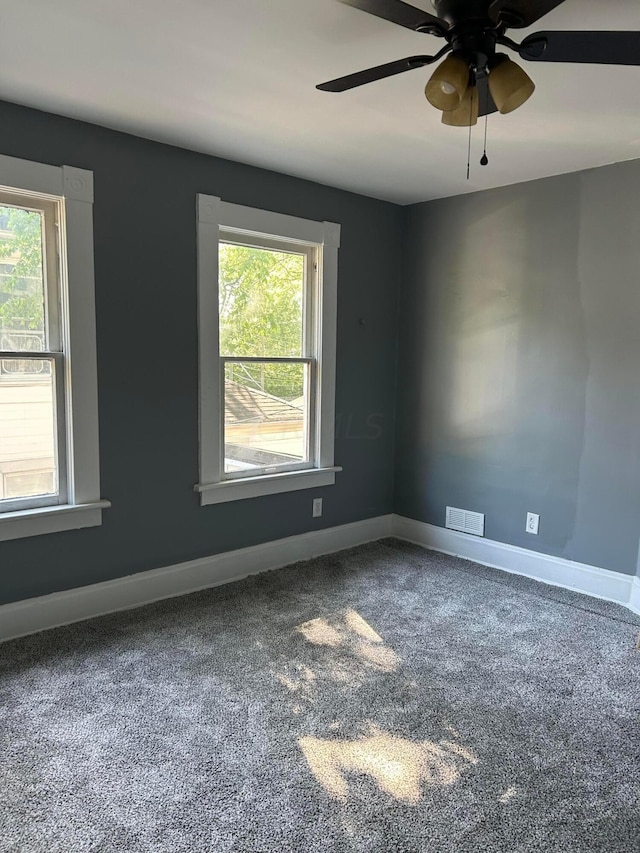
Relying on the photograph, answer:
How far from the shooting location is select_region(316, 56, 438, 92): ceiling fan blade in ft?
5.47

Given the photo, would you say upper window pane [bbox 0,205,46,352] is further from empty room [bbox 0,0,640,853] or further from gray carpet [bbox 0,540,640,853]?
gray carpet [bbox 0,540,640,853]

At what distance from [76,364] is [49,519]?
0.74 m

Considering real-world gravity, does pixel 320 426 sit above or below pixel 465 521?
above

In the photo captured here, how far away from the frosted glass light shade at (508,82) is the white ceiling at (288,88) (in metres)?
0.33

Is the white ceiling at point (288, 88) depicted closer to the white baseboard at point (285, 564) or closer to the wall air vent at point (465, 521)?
the wall air vent at point (465, 521)

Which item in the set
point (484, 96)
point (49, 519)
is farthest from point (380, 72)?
point (49, 519)

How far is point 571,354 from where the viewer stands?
Answer: 11.4 feet

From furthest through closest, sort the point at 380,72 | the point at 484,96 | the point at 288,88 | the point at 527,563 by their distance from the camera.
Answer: the point at 527,563 < the point at 288,88 < the point at 484,96 < the point at 380,72

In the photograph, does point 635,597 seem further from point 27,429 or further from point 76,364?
point 27,429

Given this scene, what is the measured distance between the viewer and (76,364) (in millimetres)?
2850

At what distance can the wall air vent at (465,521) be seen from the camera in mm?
3998

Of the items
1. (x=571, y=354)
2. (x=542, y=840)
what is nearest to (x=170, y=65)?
(x=571, y=354)

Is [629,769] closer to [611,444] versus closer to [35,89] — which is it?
[611,444]

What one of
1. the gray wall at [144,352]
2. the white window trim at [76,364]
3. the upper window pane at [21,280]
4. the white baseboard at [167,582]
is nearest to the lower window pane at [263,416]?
the gray wall at [144,352]
